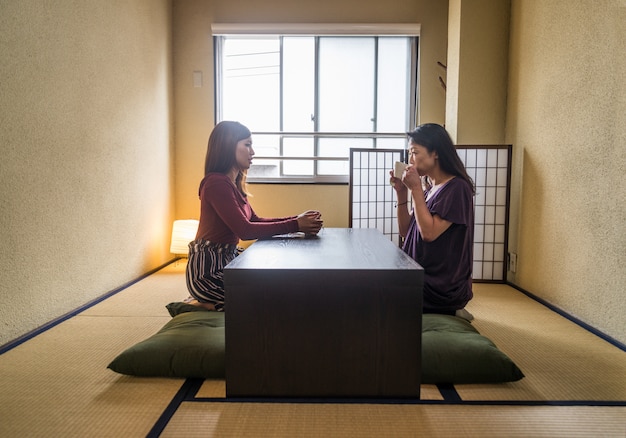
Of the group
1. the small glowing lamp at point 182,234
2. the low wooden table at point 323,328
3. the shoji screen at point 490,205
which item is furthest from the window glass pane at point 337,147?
the low wooden table at point 323,328

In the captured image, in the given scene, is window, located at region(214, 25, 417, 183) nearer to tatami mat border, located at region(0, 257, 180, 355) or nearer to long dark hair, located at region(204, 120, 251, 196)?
tatami mat border, located at region(0, 257, 180, 355)

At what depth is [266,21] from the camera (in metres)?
4.71

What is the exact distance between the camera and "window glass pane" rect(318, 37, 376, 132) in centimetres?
477

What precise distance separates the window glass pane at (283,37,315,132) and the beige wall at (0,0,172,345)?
129 cm

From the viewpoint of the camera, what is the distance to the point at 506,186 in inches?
144

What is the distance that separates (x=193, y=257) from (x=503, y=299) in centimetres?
219

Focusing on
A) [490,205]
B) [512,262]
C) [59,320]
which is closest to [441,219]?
[490,205]

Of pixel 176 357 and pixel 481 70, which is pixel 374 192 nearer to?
pixel 481 70

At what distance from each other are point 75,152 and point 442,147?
2.23 metres

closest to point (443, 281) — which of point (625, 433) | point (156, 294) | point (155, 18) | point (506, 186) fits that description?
point (625, 433)

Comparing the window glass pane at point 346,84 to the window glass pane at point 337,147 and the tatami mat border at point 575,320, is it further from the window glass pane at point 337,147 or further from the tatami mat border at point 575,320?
the tatami mat border at point 575,320

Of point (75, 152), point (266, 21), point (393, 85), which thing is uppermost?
point (266, 21)

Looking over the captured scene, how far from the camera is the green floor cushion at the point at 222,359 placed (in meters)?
1.83

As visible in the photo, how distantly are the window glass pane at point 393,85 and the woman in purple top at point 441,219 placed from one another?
2.55 m
